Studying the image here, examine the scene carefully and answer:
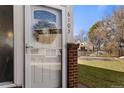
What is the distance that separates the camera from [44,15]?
13.1 ft

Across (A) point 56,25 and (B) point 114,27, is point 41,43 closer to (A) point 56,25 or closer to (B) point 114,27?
(A) point 56,25

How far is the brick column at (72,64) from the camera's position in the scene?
4.33 metres

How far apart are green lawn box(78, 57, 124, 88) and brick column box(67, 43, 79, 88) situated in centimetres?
179

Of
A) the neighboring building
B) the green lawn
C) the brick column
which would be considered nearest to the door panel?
the neighboring building

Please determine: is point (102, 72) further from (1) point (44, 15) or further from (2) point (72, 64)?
(1) point (44, 15)

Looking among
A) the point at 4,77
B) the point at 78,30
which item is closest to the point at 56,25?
the point at 4,77

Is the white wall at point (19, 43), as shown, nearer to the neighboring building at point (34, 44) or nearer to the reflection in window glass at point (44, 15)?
the neighboring building at point (34, 44)

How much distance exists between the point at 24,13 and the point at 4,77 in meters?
0.98

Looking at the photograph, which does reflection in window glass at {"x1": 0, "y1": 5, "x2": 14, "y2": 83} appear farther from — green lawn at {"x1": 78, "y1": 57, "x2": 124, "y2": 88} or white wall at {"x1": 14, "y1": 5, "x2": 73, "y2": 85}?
green lawn at {"x1": 78, "y1": 57, "x2": 124, "y2": 88}

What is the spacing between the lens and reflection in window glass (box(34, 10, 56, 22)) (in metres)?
3.87

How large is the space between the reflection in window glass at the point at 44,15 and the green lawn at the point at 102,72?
237 cm

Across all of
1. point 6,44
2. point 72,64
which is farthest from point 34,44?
point 72,64

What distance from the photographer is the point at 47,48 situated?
403cm

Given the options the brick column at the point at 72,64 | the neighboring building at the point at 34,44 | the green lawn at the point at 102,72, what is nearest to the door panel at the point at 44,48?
the neighboring building at the point at 34,44
